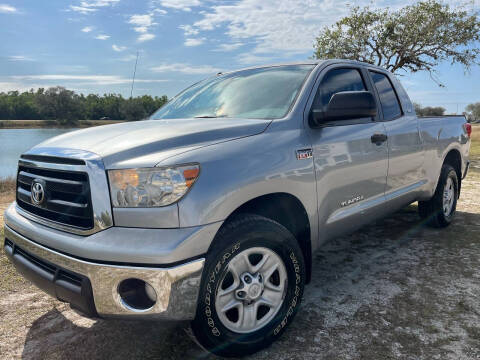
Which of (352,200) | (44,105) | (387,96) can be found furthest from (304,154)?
(44,105)

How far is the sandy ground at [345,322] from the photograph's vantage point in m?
2.33

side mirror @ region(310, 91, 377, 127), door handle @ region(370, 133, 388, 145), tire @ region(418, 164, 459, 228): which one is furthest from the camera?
tire @ region(418, 164, 459, 228)

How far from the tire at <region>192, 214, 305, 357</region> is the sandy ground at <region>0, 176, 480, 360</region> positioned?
0.19 m

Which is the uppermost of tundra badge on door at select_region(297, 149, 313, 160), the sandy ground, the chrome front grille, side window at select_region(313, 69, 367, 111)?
side window at select_region(313, 69, 367, 111)

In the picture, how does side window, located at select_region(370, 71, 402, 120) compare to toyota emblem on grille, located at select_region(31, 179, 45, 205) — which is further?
side window, located at select_region(370, 71, 402, 120)

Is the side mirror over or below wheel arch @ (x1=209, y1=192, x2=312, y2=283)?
over

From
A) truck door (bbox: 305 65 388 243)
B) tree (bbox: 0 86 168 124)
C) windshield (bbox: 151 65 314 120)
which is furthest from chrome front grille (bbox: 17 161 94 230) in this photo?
tree (bbox: 0 86 168 124)

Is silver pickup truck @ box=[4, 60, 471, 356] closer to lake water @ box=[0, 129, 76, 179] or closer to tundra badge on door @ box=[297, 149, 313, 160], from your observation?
tundra badge on door @ box=[297, 149, 313, 160]

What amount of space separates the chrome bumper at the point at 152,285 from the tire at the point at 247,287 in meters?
0.09

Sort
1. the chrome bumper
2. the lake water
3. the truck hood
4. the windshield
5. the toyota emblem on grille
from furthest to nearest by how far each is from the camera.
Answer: the lake water
the windshield
the toyota emblem on grille
the truck hood
the chrome bumper

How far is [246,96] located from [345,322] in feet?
5.93

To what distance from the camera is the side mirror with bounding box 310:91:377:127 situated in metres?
2.62

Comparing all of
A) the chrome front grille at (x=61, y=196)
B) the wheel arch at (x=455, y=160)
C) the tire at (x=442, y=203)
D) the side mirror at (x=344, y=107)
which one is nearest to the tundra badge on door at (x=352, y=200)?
the side mirror at (x=344, y=107)

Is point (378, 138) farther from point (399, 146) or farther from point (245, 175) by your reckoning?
point (245, 175)
